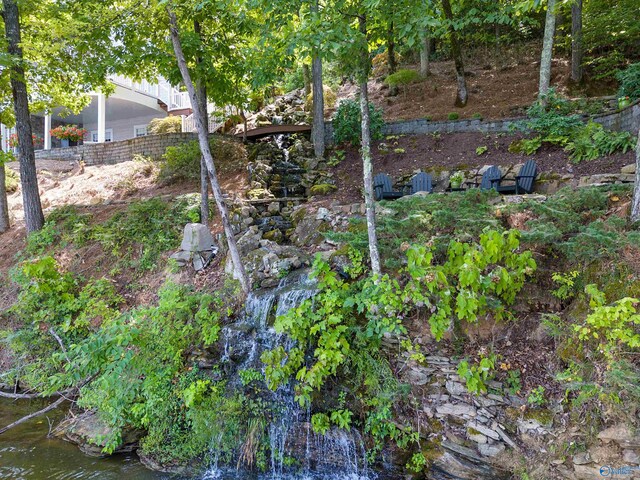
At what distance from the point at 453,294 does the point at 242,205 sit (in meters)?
4.43

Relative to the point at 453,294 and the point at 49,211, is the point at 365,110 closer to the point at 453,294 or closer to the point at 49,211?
the point at 453,294

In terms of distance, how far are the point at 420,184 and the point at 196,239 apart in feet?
13.7

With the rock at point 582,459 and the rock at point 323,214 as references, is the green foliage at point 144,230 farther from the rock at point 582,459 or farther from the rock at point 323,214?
the rock at point 582,459

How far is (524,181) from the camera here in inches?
257

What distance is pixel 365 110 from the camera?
14.7 feet

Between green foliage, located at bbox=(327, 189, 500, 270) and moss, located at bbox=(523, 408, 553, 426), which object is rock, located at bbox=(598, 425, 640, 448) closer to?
moss, located at bbox=(523, 408, 553, 426)

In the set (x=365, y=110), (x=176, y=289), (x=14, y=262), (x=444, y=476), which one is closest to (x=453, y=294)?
(x=444, y=476)

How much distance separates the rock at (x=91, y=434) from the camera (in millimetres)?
4363

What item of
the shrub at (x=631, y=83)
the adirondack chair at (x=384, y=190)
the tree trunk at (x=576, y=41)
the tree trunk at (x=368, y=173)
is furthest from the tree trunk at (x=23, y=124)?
the tree trunk at (x=576, y=41)

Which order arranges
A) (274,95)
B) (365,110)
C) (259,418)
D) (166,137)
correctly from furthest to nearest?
1. (274,95)
2. (166,137)
3. (365,110)
4. (259,418)

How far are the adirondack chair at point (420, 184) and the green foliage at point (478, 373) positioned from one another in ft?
13.0

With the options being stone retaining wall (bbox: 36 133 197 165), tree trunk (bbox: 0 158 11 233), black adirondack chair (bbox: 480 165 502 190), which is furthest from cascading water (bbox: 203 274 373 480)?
stone retaining wall (bbox: 36 133 197 165)

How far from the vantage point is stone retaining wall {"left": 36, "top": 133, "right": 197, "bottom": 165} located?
11.1m

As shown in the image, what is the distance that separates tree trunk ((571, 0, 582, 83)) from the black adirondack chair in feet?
18.5
